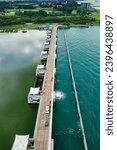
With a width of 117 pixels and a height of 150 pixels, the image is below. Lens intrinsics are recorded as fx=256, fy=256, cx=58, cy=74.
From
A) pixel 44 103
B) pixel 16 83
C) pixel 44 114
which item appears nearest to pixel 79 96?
pixel 44 103

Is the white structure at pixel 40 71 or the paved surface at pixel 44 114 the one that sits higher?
the white structure at pixel 40 71

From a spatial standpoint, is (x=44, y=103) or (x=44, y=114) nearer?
(x=44, y=114)

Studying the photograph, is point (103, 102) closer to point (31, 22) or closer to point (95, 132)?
point (95, 132)

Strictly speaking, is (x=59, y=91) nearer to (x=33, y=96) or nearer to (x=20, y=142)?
A: (x=33, y=96)

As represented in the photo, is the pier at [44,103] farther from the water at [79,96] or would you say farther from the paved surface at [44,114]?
the water at [79,96]

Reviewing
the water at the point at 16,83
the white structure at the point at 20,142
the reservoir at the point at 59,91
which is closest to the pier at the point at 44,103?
the white structure at the point at 20,142

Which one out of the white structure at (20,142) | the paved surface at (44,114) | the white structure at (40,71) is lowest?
the white structure at (20,142)
